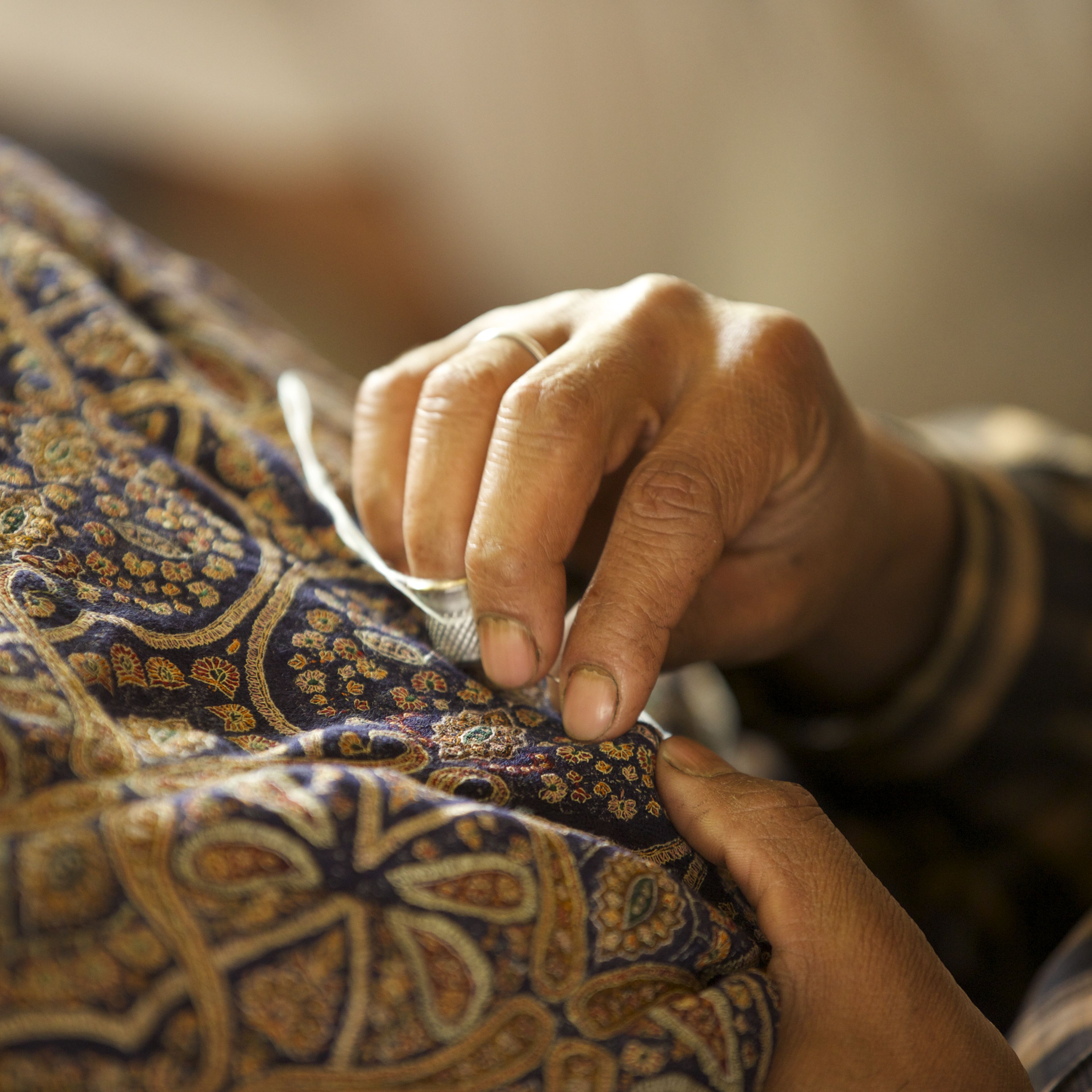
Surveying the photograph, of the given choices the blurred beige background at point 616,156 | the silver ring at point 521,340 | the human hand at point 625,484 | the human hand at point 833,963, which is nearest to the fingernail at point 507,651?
the human hand at point 625,484

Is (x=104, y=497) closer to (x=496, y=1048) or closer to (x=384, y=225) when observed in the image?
(x=496, y=1048)

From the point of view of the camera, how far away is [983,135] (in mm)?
1903

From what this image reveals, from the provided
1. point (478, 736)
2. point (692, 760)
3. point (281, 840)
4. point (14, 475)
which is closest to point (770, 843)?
point (692, 760)

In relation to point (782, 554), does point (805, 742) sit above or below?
below

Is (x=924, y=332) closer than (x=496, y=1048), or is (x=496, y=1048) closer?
(x=496, y=1048)

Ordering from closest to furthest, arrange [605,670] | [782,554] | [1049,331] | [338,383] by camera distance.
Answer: [605,670], [782,554], [338,383], [1049,331]

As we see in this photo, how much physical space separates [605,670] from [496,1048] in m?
0.22

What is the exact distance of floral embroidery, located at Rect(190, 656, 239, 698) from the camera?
0.46 meters

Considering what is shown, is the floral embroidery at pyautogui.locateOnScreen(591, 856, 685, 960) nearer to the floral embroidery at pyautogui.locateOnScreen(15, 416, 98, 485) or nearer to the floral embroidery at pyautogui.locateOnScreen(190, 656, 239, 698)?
the floral embroidery at pyautogui.locateOnScreen(190, 656, 239, 698)

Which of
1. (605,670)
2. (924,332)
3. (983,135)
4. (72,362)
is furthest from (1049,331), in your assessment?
(72,362)

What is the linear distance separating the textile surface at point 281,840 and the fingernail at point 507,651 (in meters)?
0.02

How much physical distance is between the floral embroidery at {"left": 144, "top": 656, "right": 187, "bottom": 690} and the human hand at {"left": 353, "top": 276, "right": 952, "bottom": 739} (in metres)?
0.18

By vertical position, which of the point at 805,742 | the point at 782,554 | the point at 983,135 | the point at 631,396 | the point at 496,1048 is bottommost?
the point at 805,742

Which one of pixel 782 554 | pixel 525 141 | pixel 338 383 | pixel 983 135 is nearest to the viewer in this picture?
pixel 782 554
